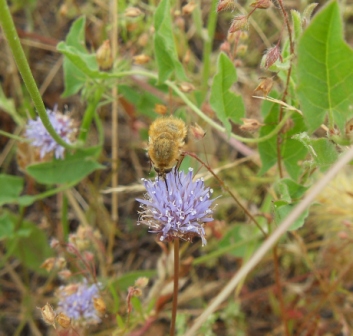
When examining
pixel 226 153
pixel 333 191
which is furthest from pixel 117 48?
pixel 333 191

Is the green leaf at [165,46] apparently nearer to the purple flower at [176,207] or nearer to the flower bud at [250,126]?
the flower bud at [250,126]

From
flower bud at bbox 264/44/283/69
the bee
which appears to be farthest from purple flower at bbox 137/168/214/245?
flower bud at bbox 264/44/283/69

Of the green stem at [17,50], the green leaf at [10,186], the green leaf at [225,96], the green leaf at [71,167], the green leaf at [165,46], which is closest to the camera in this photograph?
the green stem at [17,50]

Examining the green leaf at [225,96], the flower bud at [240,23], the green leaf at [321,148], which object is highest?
the flower bud at [240,23]

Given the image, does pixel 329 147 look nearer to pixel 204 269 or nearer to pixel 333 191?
pixel 333 191

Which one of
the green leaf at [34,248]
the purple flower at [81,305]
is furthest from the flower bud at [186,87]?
the green leaf at [34,248]

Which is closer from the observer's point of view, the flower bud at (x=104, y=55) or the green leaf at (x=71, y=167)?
the flower bud at (x=104, y=55)

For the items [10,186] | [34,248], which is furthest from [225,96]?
[34,248]
